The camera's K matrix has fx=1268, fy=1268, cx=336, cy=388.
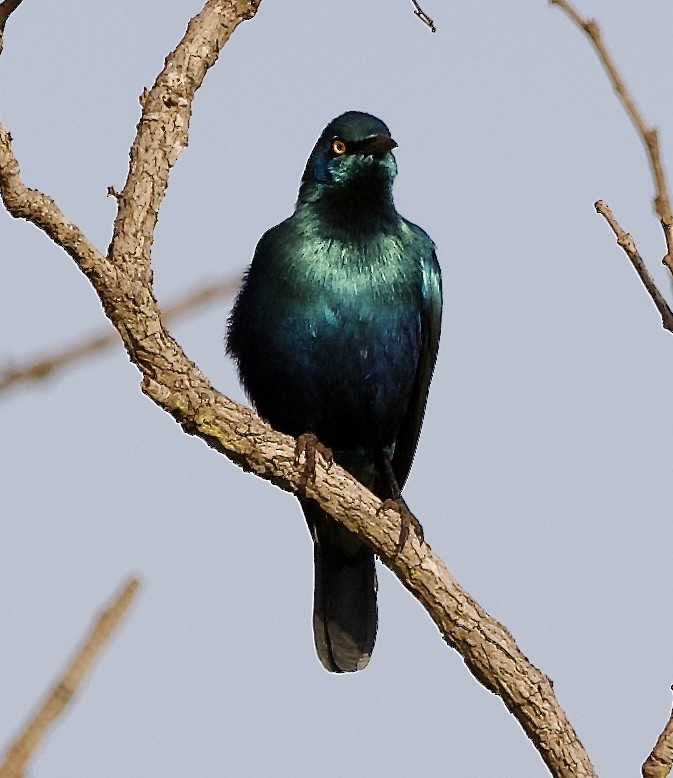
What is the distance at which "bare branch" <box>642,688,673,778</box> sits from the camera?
394 cm

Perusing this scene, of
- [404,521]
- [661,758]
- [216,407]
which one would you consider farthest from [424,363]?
[661,758]

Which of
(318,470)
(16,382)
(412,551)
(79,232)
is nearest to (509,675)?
(412,551)


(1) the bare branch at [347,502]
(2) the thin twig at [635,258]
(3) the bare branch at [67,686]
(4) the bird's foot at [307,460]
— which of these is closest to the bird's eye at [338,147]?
(4) the bird's foot at [307,460]

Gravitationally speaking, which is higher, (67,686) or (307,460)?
(307,460)

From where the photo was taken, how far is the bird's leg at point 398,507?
498cm

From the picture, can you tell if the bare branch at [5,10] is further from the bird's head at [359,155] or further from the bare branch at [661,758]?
the bare branch at [661,758]

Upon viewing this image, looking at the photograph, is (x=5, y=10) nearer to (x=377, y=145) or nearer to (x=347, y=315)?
(x=347, y=315)

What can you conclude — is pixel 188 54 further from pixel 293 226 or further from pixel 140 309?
pixel 293 226

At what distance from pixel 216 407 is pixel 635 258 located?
5.85ft

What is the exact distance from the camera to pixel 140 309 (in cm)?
445

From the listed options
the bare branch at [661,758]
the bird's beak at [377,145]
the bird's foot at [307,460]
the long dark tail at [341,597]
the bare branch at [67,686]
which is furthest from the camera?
the long dark tail at [341,597]

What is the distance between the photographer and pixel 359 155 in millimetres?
6602

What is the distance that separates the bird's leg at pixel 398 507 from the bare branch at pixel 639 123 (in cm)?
228

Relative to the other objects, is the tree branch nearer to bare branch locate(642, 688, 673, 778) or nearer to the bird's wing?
bare branch locate(642, 688, 673, 778)
